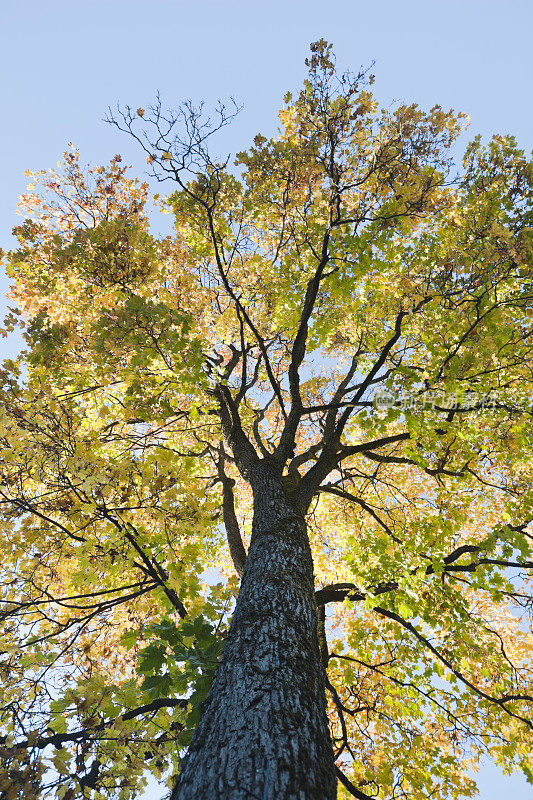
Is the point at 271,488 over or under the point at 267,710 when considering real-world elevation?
over

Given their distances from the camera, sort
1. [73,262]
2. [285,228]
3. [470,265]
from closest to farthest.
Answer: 1. [470,265]
2. [73,262]
3. [285,228]

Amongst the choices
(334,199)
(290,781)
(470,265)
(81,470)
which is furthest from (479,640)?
(334,199)

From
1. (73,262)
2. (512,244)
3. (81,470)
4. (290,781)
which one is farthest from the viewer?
(73,262)

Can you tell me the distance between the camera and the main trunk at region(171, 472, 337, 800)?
63.9 inches

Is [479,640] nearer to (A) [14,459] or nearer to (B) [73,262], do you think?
(A) [14,459]

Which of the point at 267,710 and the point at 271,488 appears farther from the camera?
the point at 271,488

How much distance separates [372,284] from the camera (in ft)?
20.1

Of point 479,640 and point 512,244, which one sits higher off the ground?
point 512,244

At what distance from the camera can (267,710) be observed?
1998mm

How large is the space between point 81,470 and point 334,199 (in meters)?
5.16

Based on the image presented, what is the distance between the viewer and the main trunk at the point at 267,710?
1622 mm

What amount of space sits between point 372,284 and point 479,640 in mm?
5199

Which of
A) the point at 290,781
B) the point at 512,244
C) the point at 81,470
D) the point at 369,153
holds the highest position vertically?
the point at 369,153

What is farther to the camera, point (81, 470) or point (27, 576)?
point (27, 576)
